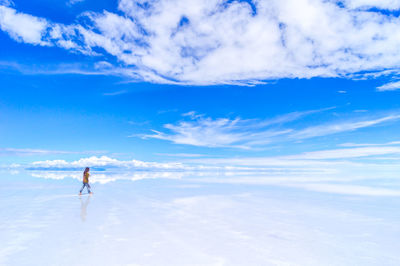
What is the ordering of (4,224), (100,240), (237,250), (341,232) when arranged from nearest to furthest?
(237,250)
(100,240)
(341,232)
(4,224)

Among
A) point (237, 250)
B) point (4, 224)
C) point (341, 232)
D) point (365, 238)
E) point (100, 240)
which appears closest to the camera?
point (237, 250)

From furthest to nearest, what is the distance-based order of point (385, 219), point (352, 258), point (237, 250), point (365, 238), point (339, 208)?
point (339, 208) → point (385, 219) → point (365, 238) → point (237, 250) → point (352, 258)

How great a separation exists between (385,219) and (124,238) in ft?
35.0

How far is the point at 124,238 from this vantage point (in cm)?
764

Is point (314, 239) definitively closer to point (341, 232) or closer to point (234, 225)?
point (341, 232)

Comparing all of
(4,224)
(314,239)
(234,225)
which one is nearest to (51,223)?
(4,224)


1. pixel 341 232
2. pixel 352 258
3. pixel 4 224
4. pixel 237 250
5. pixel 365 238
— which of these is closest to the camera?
pixel 352 258

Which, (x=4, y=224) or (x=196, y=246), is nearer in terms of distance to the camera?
(x=196, y=246)

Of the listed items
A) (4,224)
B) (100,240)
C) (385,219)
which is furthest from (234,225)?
(4,224)

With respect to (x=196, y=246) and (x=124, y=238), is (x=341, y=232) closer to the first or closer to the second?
(x=196, y=246)

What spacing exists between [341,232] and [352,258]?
256 centimetres

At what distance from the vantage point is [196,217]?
10.8 m

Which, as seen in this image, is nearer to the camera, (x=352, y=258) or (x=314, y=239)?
(x=352, y=258)

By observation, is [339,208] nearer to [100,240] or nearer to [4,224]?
[100,240]
